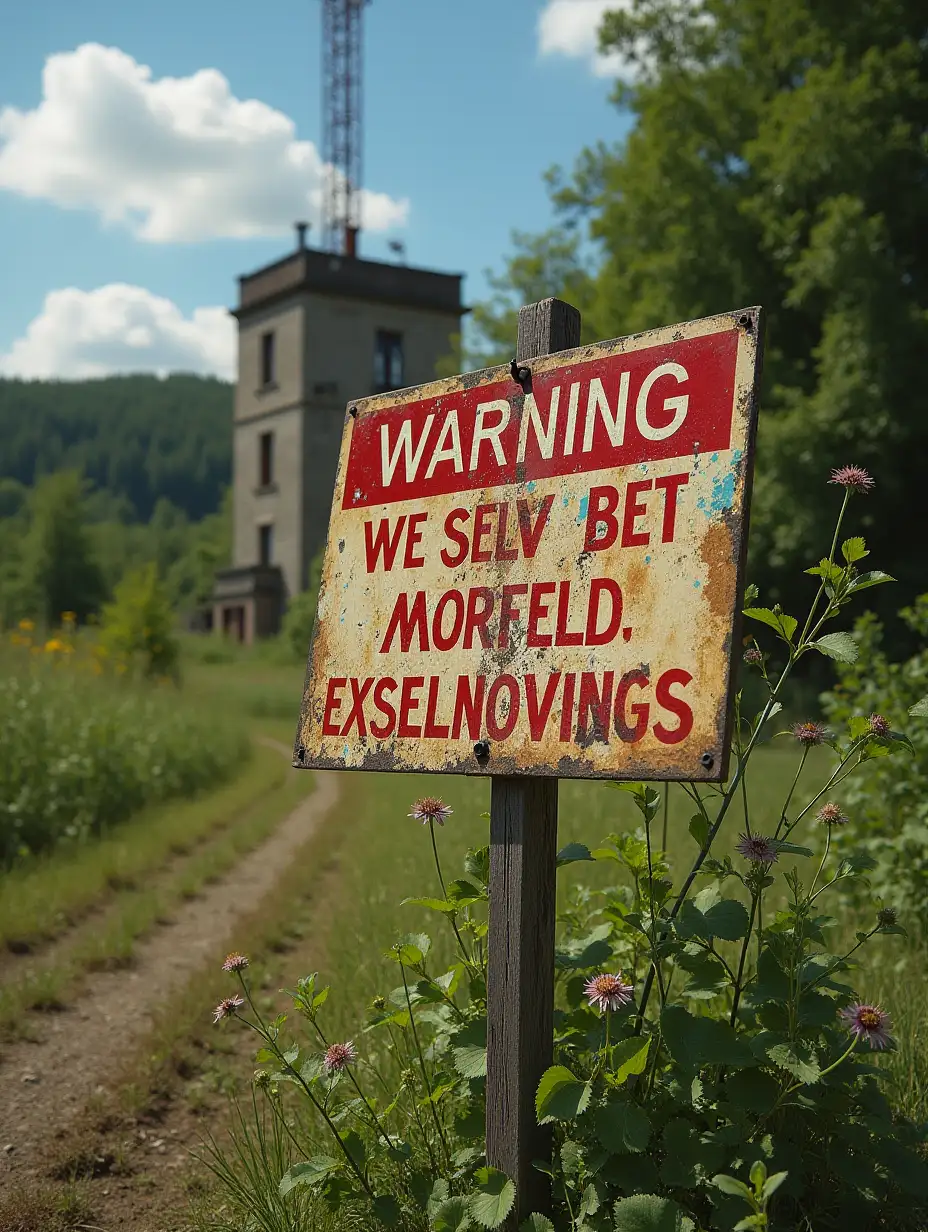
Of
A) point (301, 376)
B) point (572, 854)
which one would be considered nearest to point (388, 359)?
point (301, 376)

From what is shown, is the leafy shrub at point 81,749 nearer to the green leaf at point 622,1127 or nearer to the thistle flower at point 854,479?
the green leaf at point 622,1127

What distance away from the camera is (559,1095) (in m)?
2.15

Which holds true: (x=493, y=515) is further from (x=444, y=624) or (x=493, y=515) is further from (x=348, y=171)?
(x=348, y=171)

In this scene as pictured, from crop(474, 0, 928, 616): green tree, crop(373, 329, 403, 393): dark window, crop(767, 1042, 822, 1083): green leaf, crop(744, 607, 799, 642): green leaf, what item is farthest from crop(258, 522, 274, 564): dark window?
crop(767, 1042, 822, 1083): green leaf

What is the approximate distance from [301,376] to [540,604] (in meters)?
30.8

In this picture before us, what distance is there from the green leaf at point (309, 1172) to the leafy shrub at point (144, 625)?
56.1 ft

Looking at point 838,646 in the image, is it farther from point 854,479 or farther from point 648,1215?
point 648,1215

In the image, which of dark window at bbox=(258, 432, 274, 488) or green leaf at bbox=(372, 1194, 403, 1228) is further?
dark window at bbox=(258, 432, 274, 488)

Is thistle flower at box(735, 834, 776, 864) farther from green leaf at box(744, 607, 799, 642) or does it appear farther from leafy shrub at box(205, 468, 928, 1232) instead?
green leaf at box(744, 607, 799, 642)

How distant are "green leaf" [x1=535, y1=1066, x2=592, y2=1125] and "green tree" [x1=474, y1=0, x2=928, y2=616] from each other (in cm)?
1378

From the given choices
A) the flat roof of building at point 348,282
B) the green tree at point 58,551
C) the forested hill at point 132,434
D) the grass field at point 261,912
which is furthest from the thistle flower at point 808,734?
the forested hill at point 132,434

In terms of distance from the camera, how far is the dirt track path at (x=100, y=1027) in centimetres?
362

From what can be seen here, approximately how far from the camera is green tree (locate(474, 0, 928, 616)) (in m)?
15.0

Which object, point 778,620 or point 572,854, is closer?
point 778,620
